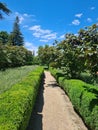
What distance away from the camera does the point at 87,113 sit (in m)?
7.48

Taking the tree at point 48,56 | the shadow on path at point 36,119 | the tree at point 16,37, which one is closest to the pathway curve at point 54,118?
the shadow on path at point 36,119

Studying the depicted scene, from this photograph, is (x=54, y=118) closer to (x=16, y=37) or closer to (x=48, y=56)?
(x=48, y=56)

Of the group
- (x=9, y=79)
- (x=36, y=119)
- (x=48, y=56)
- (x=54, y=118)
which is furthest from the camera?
(x=48, y=56)

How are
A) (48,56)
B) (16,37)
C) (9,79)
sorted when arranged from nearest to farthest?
(9,79), (48,56), (16,37)

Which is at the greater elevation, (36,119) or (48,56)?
(48,56)

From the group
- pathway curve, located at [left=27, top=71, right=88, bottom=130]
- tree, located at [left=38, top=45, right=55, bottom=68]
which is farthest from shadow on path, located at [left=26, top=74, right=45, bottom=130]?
tree, located at [left=38, top=45, right=55, bottom=68]

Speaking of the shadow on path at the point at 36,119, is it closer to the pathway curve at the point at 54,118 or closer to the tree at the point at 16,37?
the pathway curve at the point at 54,118

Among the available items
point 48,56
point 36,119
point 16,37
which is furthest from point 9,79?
point 16,37

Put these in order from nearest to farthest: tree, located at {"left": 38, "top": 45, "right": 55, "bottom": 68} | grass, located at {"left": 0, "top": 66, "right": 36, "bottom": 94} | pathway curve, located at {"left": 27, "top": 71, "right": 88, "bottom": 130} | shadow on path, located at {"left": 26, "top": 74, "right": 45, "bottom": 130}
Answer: shadow on path, located at {"left": 26, "top": 74, "right": 45, "bottom": 130} < pathway curve, located at {"left": 27, "top": 71, "right": 88, "bottom": 130} < grass, located at {"left": 0, "top": 66, "right": 36, "bottom": 94} < tree, located at {"left": 38, "top": 45, "right": 55, "bottom": 68}

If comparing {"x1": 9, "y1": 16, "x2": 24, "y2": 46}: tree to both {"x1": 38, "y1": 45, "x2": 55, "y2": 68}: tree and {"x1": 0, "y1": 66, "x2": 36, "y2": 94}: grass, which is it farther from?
{"x1": 0, "y1": 66, "x2": 36, "y2": 94}: grass

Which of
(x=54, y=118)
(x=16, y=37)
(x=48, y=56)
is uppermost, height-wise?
(x=16, y=37)

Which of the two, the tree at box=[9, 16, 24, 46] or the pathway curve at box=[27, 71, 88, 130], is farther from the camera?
the tree at box=[9, 16, 24, 46]

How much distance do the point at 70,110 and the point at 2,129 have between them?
692 cm

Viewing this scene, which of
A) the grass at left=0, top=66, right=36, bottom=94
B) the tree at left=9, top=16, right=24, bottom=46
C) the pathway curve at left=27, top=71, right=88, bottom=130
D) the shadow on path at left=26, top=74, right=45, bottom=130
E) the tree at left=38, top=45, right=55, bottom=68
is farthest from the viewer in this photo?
the tree at left=9, top=16, right=24, bottom=46
